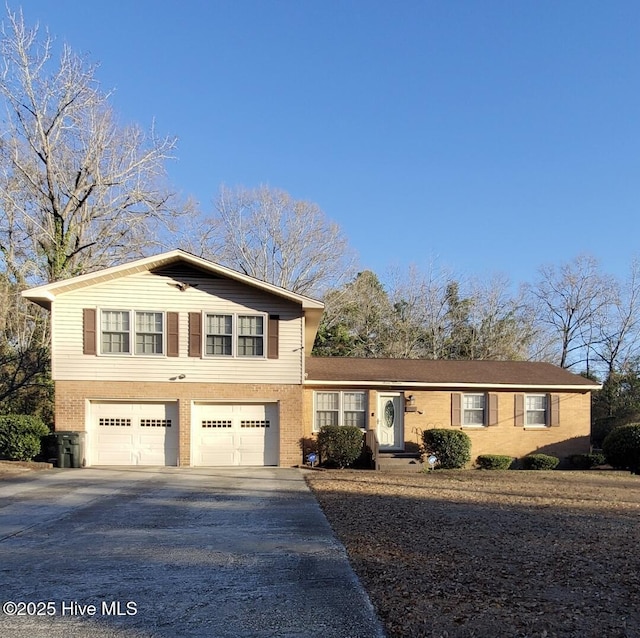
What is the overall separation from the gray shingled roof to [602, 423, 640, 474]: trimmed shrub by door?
2272 millimetres

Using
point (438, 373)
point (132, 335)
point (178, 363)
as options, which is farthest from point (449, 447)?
point (132, 335)

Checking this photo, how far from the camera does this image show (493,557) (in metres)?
6.32

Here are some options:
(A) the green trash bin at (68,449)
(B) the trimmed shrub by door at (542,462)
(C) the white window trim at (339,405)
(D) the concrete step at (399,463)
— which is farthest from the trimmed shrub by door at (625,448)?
(A) the green trash bin at (68,449)

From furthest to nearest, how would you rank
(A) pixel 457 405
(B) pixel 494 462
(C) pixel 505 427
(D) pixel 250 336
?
(C) pixel 505 427
(A) pixel 457 405
(B) pixel 494 462
(D) pixel 250 336

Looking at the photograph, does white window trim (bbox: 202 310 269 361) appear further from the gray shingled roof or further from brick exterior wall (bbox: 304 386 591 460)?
brick exterior wall (bbox: 304 386 591 460)

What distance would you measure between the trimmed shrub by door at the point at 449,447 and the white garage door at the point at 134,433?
7928mm

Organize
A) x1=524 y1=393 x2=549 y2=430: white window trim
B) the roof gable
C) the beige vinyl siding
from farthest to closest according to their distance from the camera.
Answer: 1. x1=524 y1=393 x2=549 y2=430: white window trim
2. the beige vinyl siding
3. the roof gable

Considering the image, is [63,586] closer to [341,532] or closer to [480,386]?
[341,532]

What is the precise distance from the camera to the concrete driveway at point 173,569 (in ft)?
14.3

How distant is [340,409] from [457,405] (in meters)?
4.12

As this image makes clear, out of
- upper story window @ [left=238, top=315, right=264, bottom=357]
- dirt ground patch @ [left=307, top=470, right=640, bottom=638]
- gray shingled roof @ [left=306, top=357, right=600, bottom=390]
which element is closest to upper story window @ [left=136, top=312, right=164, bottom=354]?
upper story window @ [left=238, top=315, right=264, bottom=357]

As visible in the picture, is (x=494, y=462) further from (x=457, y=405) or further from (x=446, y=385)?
(x=446, y=385)

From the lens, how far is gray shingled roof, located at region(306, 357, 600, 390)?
62.5 feet

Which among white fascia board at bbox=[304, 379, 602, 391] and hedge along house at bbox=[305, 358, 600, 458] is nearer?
white fascia board at bbox=[304, 379, 602, 391]
